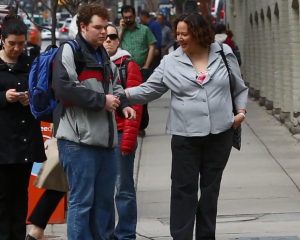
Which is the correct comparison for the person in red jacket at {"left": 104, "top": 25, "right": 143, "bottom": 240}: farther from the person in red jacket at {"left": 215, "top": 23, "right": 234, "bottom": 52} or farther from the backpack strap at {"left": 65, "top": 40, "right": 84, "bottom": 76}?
the person in red jacket at {"left": 215, "top": 23, "right": 234, "bottom": 52}

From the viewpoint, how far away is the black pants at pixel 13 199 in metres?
6.20

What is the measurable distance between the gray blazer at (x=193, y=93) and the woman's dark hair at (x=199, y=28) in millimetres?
113

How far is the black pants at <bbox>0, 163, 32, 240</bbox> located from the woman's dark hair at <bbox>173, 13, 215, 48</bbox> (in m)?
1.56

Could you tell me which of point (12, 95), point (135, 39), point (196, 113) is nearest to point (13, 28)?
point (12, 95)

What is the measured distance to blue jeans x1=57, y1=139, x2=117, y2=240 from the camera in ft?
18.0

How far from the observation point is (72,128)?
215 inches

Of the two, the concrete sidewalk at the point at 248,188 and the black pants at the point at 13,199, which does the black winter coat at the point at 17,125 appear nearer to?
the black pants at the point at 13,199

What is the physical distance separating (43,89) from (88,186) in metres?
0.71

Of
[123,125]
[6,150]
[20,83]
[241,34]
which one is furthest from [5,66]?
[241,34]

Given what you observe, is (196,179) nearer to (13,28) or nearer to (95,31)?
(95,31)

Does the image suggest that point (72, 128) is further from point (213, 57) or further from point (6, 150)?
point (213, 57)

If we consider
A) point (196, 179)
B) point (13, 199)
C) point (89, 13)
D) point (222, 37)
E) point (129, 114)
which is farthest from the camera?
point (222, 37)

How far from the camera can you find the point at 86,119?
17.9 feet

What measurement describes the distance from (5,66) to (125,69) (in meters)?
0.94
